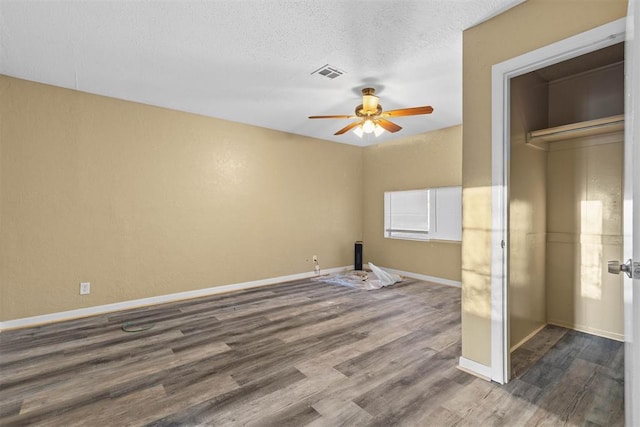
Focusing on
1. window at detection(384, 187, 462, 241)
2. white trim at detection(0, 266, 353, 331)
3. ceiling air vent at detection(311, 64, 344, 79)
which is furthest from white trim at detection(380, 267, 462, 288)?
ceiling air vent at detection(311, 64, 344, 79)

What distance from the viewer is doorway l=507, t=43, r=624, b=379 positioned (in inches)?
105

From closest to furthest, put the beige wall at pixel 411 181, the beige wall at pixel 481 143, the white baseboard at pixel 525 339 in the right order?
1. the beige wall at pixel 481 143
2. the white baseboard at pixel 525 339
3. the beige wall at pixel 411 181

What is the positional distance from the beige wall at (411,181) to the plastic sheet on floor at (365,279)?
58 cm

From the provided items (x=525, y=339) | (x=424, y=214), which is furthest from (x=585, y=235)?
(x=424, y=214)

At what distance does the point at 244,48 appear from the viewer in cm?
262

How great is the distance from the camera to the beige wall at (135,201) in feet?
10.5

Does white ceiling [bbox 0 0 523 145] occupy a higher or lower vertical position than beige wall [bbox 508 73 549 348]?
higher

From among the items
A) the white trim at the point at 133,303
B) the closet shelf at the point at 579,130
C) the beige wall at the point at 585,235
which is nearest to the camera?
the closet shelf at the point at 579,130

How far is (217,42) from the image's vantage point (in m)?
2.53

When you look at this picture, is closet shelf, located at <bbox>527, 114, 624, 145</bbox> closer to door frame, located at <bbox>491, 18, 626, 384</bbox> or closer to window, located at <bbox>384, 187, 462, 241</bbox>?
door frame, located at <bbox>491, 18, 626, 384</bbox>

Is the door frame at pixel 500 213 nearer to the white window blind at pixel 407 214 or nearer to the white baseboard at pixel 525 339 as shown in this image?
the white baseboard at pixel 525 339

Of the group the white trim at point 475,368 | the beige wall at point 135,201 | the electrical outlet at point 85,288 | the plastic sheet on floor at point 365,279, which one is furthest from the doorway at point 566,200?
the electrical outlet at point 85,288

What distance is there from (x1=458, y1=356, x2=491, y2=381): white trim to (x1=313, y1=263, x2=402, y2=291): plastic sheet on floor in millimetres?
2387

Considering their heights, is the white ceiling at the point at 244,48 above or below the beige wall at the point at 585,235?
above
